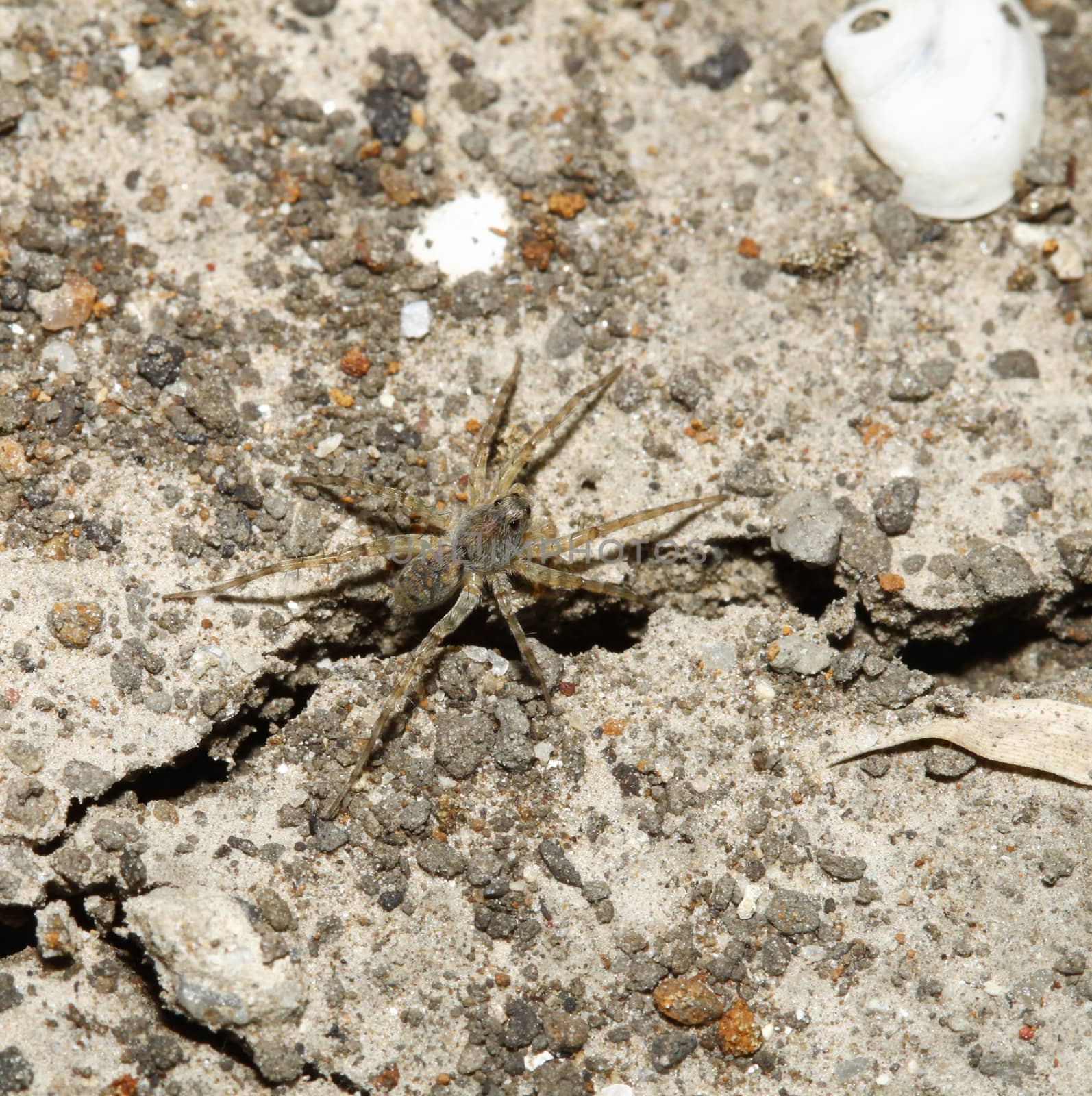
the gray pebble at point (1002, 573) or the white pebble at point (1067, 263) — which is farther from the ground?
the white pebble at point (1067, 263)

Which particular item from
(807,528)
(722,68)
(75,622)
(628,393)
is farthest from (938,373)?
(75,622)

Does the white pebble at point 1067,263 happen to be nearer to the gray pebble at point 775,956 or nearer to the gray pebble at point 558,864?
the gray pebble at point 775,956

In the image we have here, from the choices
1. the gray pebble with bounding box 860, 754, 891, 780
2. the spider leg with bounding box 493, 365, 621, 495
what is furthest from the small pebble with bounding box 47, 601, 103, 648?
the gray pebble with bounding box 860, 754, 891, 780

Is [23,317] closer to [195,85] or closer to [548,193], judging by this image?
[195,85]

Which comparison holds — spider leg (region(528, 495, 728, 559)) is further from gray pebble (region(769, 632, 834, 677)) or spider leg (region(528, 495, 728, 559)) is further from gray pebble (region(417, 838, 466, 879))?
gray pebble (region(417, 838, 466, 879))

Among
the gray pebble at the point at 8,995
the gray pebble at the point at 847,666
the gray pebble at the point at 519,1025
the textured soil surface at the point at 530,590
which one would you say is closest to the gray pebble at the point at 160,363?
the textured soil surface at the point at 530,590

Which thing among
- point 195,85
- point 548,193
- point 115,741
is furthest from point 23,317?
point 548,193

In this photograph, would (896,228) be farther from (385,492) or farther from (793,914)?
(793,914)
